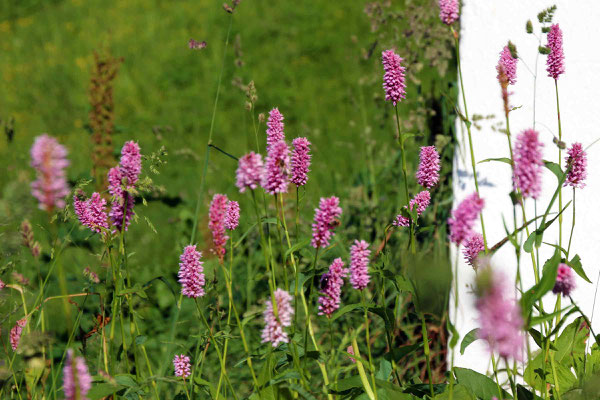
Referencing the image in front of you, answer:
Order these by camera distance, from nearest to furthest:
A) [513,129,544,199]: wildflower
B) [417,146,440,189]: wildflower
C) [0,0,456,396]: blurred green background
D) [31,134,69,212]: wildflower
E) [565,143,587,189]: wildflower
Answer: [31,134,69,212]: wildflower, [513,129,544,199]: wildflower, [417,146,440,189]: wildflower, [565,143,587,189]: wildflower, [0,0,456,396]: blurred green background

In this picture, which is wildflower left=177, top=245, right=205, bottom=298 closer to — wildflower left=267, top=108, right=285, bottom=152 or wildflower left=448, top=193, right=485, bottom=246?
wildflower left=267, top=108, right=285, bottom=152

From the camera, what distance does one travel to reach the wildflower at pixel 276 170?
3.74ft

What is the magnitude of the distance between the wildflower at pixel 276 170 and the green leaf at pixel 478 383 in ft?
2.17

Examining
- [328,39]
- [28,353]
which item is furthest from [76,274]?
[328,39]

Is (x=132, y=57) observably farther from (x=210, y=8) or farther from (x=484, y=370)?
(x=484, y=370)

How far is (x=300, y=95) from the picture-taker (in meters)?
5.79

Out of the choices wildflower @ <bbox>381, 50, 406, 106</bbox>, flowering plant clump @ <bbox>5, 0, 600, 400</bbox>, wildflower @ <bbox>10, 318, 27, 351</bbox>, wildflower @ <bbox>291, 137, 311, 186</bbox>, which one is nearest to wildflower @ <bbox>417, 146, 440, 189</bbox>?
flowering plant clump @ <bbox>5, 0, 600, 400</bbox>

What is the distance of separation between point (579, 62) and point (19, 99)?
4954 mm

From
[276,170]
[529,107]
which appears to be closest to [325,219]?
[276,170]

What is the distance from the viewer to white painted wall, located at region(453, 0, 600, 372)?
215 cm

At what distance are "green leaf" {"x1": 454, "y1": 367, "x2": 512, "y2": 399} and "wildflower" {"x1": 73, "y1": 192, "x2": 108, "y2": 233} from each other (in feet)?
2.75

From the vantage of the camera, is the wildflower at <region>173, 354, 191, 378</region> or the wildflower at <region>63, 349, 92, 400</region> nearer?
the wildflower at <region>63, 349, 92, 400</region>

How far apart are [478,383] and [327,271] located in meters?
0.42

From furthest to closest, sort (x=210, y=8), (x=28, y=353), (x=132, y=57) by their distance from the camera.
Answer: (x=210, y=8) → (x=132, y=57) → (x=28, y=353)
